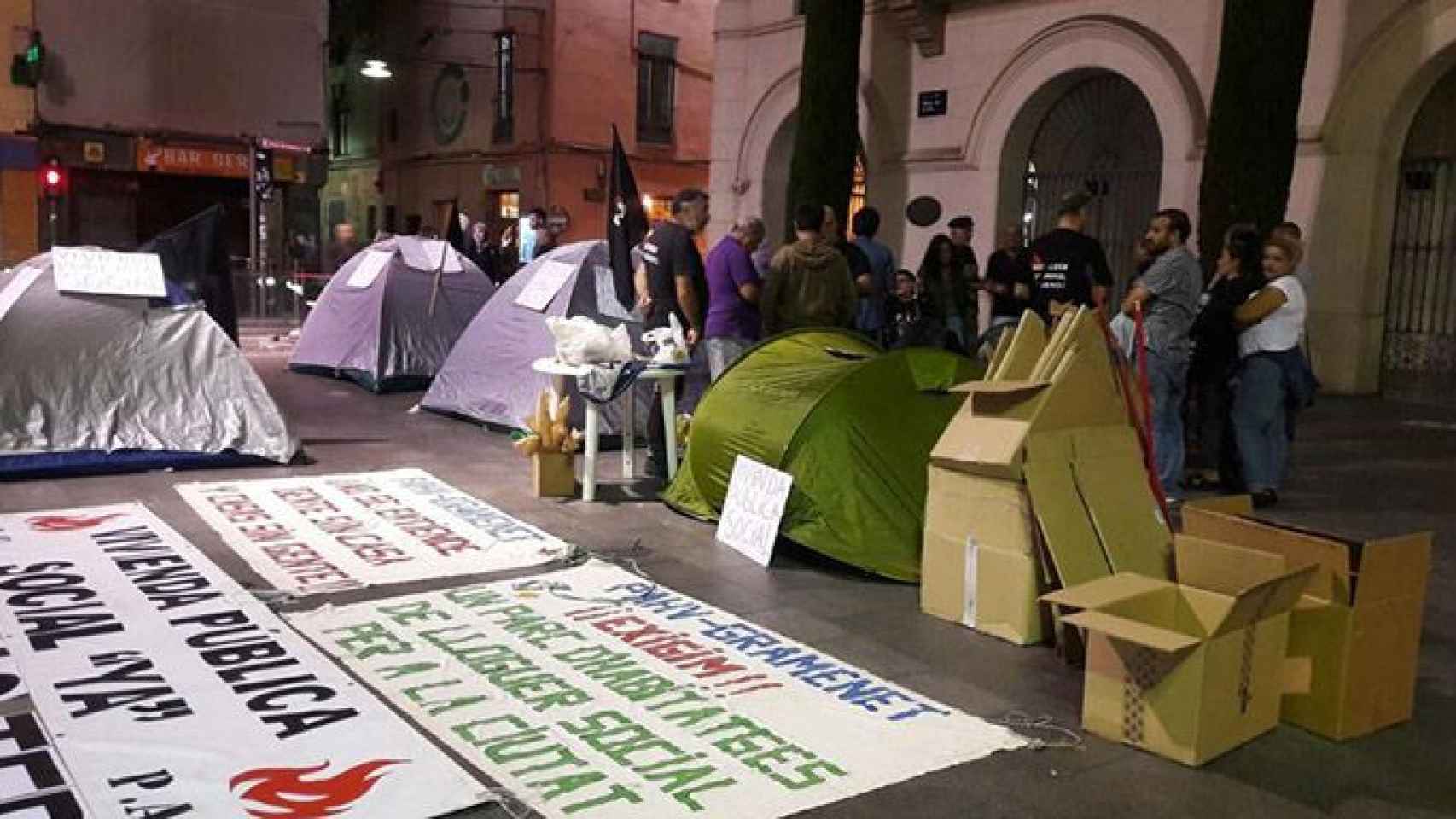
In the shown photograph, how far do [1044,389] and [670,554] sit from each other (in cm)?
205

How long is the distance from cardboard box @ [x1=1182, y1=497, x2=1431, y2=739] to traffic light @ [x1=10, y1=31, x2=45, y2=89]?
23.1 meters

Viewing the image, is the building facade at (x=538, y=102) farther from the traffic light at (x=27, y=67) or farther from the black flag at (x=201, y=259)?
the black flag at (x=201, y=259)

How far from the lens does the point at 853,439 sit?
563 centimetres

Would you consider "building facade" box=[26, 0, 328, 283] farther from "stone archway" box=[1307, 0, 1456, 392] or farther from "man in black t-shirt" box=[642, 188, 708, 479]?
"stone archway" box=[1307, 0, 1456, 392]

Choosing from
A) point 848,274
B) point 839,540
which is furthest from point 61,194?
point 839,540

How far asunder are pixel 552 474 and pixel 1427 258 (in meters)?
9.07

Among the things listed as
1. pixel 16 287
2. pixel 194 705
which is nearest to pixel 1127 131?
pixel 16 287

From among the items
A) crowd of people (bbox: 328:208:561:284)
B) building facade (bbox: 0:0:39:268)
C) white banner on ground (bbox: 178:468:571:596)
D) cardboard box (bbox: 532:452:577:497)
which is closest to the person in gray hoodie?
cardboard box (bbox: 532:452:577:497)

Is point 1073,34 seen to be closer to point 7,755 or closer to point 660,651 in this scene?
point 660,651

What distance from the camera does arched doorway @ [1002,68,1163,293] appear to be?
13422mm

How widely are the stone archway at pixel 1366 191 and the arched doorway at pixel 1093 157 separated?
2032mm

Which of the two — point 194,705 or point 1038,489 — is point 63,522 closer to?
point 194,705

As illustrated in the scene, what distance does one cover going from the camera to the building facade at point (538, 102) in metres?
25.6

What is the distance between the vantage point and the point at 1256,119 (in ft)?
29.0
